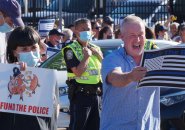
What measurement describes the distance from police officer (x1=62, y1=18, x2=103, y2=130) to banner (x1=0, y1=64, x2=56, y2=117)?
150 inches

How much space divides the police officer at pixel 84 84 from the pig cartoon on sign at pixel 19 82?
3841 millimetres

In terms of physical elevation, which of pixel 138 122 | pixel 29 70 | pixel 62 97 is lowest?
pixel 62 97

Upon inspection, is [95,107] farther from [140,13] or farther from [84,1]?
[84,1]

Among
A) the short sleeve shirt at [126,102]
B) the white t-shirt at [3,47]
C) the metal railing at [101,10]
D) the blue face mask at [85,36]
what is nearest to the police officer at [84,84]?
the blue face mask at [85,36]

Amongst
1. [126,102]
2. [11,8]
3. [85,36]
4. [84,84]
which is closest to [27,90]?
[126,102]

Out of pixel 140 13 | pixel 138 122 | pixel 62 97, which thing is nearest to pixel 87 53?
pixel 62 97

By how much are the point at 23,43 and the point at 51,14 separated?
19.1 metres

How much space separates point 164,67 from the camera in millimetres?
5012

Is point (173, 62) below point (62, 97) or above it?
above

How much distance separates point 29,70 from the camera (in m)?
4.99

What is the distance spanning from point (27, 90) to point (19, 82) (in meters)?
0.09

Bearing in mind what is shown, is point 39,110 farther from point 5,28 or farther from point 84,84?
point 84,84

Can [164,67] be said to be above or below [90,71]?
above

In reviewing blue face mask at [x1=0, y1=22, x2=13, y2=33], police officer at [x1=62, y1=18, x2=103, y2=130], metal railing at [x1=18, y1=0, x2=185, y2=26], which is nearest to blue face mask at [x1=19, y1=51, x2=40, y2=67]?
blue face mask at [x1=0, y1=22, x2=13, y2=33]
